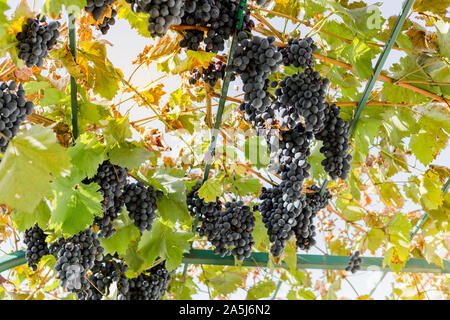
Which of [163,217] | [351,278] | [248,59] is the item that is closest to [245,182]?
[163,217]

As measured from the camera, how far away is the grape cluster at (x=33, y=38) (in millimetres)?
1245

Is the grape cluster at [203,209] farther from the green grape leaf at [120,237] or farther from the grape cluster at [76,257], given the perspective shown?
the grape cluster at [76,257]

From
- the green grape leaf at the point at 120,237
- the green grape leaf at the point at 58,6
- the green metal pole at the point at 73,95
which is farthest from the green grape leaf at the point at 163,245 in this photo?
the green grape leaf at the point at 58,6

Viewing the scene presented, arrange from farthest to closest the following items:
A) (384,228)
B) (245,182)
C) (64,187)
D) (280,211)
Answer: (384,228) → (245,182) → (280,211) → (64,187)

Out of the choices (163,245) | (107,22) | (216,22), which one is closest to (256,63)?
(216,22)

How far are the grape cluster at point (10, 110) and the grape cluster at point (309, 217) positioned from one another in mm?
1200

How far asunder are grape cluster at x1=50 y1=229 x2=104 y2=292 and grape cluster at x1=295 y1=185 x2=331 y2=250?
86 cm

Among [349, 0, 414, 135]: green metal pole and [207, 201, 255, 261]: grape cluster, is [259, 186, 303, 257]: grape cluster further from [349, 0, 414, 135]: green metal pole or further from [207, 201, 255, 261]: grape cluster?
[349, 0, 414, 135]: green metal pole

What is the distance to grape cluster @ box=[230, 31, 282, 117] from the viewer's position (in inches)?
55.4

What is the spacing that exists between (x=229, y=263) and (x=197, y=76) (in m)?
1.14

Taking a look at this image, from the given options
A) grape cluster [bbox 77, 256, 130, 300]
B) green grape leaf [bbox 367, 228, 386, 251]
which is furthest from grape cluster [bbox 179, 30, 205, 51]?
green grape leaf [bbox 367, 228, 386, 251]

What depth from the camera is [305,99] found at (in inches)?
59.6

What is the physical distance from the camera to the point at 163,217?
1.89 m

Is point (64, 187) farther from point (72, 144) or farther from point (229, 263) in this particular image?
point (229, 263)
